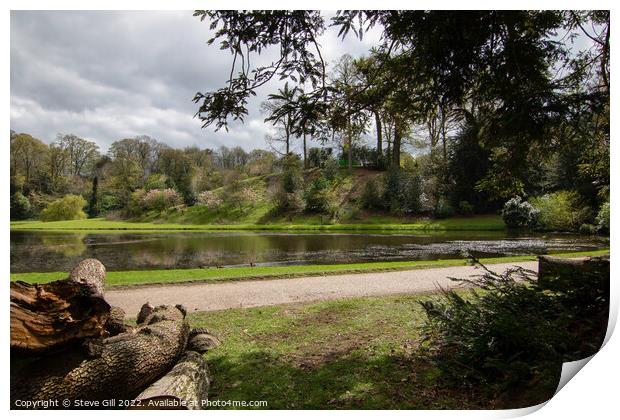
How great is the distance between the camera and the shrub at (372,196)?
1902cm

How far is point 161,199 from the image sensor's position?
53.2 ft

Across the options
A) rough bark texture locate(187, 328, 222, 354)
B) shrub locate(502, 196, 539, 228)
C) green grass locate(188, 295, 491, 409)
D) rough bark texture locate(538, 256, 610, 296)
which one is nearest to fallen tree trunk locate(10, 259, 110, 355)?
green grass locate(188, 295, 491, 409)

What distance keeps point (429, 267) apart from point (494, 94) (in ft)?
19.2

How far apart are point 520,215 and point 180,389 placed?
10.3m

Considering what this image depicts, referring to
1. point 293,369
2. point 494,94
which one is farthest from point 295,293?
point 494,94

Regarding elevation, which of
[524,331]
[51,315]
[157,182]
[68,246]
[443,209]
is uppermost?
[157,182]

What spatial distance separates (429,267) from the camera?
29.3 feet

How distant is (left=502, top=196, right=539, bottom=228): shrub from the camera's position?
9.89 metres

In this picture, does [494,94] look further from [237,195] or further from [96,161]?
[237,195]

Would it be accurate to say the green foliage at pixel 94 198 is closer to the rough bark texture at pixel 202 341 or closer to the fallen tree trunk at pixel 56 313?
the rough bark texture at pixel 202 341

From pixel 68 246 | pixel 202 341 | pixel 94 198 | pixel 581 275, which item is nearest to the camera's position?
pixel 581 275

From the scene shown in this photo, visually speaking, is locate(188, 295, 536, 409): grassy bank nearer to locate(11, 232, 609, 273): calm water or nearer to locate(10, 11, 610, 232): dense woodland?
locate(10, 11, 610, 232): dense woodland

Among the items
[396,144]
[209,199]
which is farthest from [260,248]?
[396,144]

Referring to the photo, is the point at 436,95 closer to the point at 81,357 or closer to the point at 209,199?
the point at 81,357
